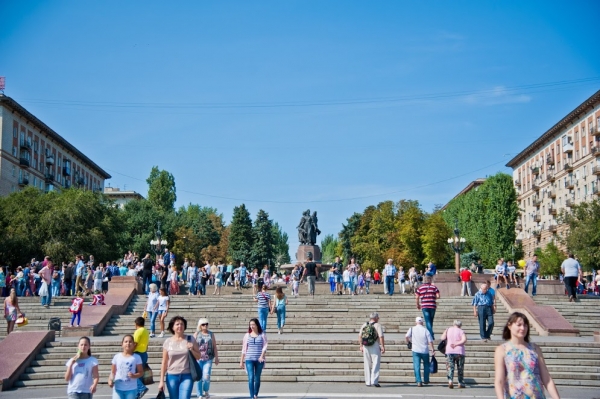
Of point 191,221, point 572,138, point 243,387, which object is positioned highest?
point 572,138

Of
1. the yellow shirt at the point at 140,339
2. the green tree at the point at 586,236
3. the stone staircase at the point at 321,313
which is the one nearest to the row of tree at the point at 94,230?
the stone staircase at the point at 321,313

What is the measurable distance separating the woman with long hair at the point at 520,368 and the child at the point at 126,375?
4.46 m

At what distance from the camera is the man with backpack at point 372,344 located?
14.1m

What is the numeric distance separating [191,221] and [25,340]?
80451 mm

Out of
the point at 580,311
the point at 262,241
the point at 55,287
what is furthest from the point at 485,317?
the point at 262,241

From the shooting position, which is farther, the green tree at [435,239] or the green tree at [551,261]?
the green tree at [435,239]

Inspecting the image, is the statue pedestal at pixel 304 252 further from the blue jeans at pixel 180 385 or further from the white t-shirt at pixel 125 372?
the white t-shirt at pixel 125 372

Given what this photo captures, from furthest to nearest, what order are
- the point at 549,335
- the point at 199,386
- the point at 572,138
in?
the point at 572,138, the point at 549,335, the point at 199,386

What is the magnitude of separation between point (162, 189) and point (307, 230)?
2390 inches

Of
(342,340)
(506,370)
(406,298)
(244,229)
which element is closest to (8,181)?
(244,229)

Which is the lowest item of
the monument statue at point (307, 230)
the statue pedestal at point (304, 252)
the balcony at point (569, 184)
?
the statue pedestal at point (304, 252)

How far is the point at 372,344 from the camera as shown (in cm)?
1413

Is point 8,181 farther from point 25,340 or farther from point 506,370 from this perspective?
point 506,370

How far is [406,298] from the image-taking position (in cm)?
2630
